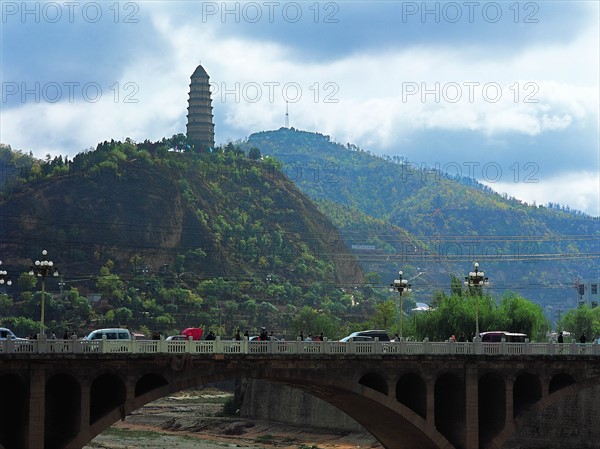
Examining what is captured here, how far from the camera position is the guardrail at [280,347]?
63094mm

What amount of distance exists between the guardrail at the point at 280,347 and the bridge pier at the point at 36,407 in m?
1.15

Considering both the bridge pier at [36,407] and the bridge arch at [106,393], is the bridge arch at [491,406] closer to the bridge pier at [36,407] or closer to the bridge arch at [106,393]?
the bridge arch at [106,393]

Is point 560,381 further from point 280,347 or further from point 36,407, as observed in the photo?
point 36,407

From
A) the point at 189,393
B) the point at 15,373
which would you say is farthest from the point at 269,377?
the point at 189,393

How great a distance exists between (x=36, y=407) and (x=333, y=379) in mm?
18076

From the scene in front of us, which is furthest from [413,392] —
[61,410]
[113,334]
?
[61,410]

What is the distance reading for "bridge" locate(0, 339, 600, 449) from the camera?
206ft

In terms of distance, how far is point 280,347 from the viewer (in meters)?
70.8

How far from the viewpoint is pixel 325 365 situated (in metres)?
71.6

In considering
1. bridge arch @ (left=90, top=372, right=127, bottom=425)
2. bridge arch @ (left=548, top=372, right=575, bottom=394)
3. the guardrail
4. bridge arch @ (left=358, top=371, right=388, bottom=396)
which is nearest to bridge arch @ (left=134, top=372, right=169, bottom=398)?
bridge arch @ (left=90, top=372, right=127, bottom=425)

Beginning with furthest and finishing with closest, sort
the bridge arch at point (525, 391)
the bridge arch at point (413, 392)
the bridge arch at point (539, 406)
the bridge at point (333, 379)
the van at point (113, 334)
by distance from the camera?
the bridge arch at point (525, 391)
the bridge arch at point (539, 406)
the bridge arch at point (413, 392)
the van at point (113, 334)
the bridge at point (333, 379)

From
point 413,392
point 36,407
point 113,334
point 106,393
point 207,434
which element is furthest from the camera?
point 207,434

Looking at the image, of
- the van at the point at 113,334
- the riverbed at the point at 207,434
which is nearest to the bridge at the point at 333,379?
the van at the point at 113,334

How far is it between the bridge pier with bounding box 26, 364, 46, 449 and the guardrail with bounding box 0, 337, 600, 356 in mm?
1152
